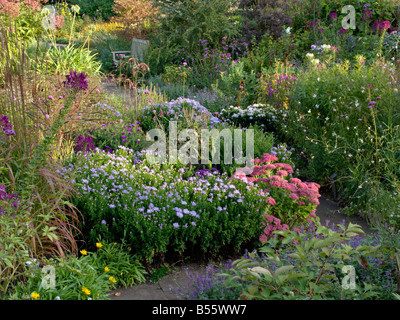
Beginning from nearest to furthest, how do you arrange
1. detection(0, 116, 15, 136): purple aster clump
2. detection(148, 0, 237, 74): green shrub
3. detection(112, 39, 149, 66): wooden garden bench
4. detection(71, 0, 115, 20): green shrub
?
1. detection(0, 116, 15, 136): purple aster clump
2. detection(148, 0, 237, 74): green shrub
3. detection(112, 39, 149, 66): wooden garden bench
4. detection(71, 0, 115, 20): green shrub

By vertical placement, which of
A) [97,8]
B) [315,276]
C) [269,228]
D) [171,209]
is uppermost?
[97,8]

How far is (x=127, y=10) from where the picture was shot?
669 inches

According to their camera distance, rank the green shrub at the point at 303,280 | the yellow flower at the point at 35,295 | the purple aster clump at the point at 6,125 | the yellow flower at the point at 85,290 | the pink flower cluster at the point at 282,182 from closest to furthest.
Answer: the green shrub at the point at 303,280
the yellow flower at the point at 35,295
the yellow flower at the point at 85,290
the purple aster clump at the point at 6,125
the pink flower cluster at the point at 282,182

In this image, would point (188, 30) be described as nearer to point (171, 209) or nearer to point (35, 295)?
point (171, 209)

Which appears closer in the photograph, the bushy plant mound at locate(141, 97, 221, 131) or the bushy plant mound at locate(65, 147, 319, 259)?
the bushy plant mound at locate(65, 147, 319, 259)

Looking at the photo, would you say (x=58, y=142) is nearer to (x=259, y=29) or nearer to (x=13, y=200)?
(x=13, y=200)

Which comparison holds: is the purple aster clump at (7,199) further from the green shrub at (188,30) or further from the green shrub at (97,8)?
the green shrub at (97,8)

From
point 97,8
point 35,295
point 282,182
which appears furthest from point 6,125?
point 97,8

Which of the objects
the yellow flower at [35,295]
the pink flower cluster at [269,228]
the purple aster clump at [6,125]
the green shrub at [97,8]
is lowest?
the pink flower cluster at [269,228]

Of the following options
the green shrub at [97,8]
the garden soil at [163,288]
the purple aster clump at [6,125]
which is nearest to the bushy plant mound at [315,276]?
the garden soil at [163,288]

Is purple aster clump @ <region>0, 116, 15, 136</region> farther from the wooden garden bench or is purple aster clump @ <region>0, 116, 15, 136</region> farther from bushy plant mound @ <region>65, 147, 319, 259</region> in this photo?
the wooden garden bench

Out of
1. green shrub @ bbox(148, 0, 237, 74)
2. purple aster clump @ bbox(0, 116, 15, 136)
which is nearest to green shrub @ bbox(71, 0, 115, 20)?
green shrub @ bbox(148, 0, 237, 74)

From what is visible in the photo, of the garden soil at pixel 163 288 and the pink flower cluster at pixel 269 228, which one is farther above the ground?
the pink flower cluster at pixel 269 228

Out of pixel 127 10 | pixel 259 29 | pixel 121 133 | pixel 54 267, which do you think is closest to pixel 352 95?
pixel 121 133
